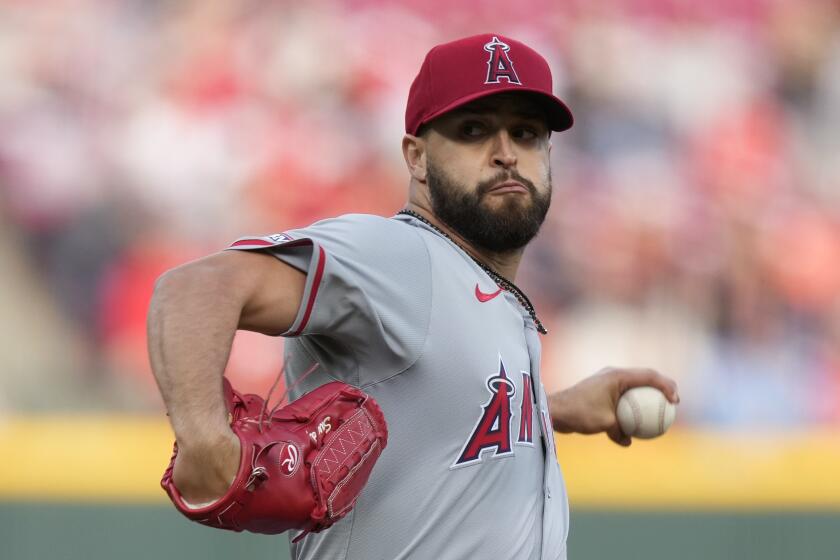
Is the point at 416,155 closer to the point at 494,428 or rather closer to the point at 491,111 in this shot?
the point at 491,111

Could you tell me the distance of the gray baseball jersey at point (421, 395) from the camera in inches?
64.3

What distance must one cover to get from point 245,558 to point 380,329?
280 centimetres

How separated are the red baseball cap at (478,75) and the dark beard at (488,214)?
14cm

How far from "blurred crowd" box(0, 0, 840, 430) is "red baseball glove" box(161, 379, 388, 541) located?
116 inches

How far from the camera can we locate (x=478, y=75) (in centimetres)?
199

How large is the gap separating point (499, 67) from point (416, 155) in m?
0.26

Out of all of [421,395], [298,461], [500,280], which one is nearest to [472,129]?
[500,280]

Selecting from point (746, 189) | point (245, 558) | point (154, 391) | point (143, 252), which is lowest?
point (245, 558)

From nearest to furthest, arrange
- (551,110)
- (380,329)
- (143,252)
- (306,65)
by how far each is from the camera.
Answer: (380,329)
(551,110)
(143,252)
(306,65)

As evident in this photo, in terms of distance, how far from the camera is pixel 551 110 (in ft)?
6.79

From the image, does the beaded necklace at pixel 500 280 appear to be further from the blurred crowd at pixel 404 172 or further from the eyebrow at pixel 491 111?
the blurred crowd at pixel 404 172

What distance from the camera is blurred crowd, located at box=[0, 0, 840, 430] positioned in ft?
14.8

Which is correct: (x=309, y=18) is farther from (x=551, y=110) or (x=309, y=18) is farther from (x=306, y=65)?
(x=551, y=110)

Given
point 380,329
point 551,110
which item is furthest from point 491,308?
point 551,110
